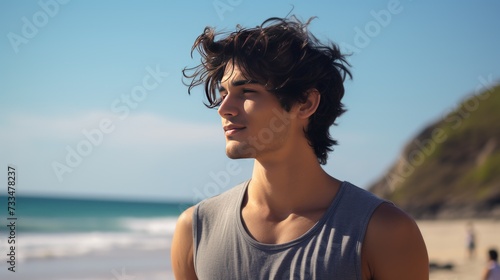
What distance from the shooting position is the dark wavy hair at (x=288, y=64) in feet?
10.1

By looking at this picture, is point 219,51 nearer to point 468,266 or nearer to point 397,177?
point 468,266

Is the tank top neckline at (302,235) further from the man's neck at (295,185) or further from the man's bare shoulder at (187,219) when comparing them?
the man's bare shoulder at (187,219)

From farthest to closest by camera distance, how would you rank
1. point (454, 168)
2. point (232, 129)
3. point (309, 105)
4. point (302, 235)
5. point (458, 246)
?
point (454, 168)
point (458, 246)
point (309, 105)
point (232, 129)
point (302, 235)

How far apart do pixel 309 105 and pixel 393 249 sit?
2.31 ft

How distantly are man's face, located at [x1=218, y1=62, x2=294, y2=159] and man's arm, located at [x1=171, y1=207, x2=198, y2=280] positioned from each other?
38cm

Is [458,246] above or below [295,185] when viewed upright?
above

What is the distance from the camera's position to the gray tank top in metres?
2.82

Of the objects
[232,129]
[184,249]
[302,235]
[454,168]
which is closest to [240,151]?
[232,129]

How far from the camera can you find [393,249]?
9.27ft

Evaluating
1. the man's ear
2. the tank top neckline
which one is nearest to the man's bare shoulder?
the tank top neckline

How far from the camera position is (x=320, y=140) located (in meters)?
3.25

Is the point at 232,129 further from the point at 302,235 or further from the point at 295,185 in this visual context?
the point at 302,235

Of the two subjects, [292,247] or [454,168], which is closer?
[292,247]

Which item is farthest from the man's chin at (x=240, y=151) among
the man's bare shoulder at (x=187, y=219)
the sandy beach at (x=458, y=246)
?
the sandy beach at (x=458, y=246)
